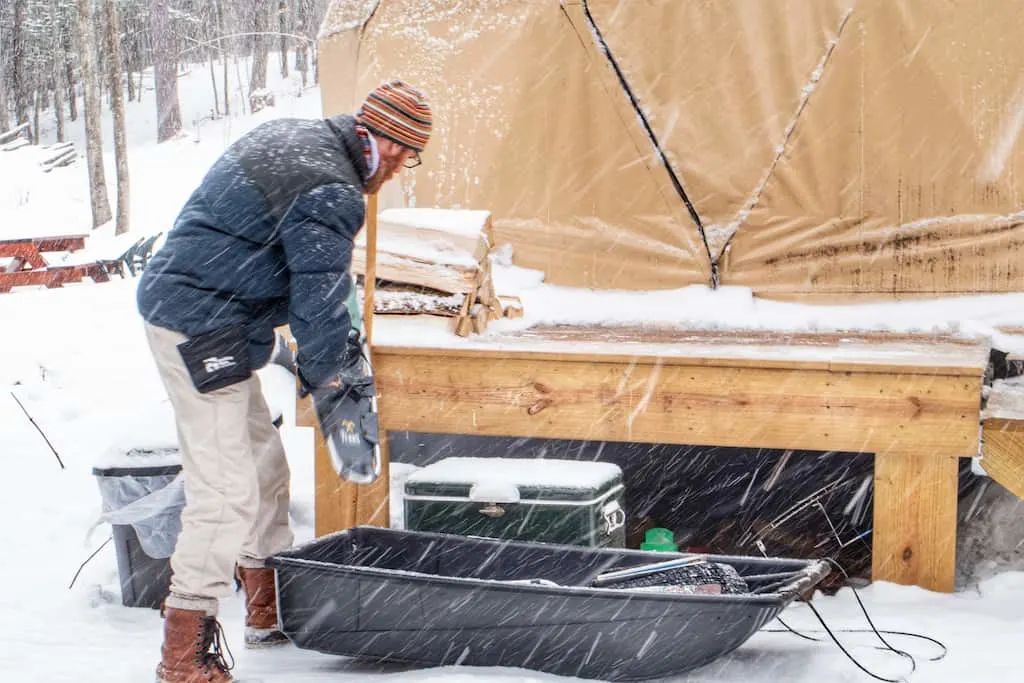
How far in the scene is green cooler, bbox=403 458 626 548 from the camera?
374cm

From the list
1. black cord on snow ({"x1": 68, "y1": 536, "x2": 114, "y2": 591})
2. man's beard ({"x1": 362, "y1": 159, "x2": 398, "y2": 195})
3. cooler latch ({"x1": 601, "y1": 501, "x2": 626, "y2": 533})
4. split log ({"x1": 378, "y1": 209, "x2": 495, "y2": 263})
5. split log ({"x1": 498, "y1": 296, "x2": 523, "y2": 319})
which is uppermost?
man's beard ({"x1": 362, "y1": 159, "x2": 398, "y2": 195})

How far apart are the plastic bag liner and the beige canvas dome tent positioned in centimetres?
227

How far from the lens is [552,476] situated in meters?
3.80

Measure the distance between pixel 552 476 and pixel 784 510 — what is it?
132 cm

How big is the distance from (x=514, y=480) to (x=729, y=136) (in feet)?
7.20

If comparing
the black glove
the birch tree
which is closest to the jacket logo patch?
the black glove

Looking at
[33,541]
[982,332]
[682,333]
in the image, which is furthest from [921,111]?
[33,541]

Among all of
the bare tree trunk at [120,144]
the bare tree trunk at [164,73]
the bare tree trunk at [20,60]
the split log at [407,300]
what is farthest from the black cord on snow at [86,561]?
the bare tree trunk at [20,60]

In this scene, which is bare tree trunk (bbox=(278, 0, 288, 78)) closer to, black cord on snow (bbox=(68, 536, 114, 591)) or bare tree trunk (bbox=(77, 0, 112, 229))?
bare tree trunk (bbox=(77, 0, 112, 229))

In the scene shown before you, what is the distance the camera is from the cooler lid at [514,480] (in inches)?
147

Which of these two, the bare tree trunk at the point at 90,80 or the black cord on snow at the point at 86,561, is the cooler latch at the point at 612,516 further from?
the bare tree trunk at the point at 90,80

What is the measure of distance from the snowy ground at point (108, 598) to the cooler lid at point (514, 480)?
700mm

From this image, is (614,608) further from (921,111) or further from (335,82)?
(335,82)

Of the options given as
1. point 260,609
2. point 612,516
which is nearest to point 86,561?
point 260,609
